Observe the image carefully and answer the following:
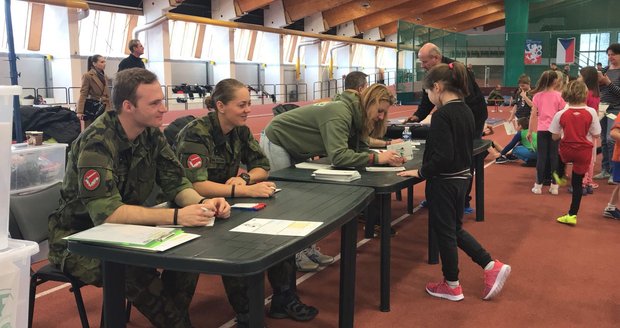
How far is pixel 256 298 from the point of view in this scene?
182 cm

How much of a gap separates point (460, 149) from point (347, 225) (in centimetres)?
93

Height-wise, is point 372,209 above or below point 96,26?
below

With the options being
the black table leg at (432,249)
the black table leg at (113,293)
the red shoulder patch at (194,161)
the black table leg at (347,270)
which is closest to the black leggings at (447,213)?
the black table leg at (432,249)

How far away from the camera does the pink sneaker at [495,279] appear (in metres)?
3.32

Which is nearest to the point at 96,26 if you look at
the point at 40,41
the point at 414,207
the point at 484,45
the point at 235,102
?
the point at 40,41

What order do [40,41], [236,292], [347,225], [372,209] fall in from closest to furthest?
[347,225] → [236,292] → [372,209] → [40,41]

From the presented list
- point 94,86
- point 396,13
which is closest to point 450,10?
point 396,13

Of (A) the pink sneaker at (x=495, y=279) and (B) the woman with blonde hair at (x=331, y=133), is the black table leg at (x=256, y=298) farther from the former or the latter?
(A) the pink sneaker at (x=495, y=279)

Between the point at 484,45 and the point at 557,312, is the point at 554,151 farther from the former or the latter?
the point at 484,45

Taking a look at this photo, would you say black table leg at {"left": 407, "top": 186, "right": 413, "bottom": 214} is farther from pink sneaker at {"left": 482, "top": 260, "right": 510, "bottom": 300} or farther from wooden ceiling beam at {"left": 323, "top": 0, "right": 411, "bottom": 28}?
wooden ceiling beam at {"left": 323, "top": 0, "right": 411, "bottom": 28}

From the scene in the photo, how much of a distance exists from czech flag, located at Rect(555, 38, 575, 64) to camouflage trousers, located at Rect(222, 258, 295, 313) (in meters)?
18.9

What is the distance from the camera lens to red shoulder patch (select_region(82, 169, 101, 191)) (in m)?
2.14

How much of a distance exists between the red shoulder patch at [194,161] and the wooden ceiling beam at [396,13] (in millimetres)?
24165

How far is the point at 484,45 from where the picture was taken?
20.7 meters
